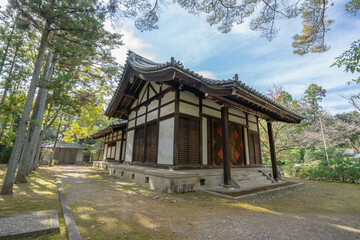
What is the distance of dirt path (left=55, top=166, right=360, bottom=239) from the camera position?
2.55 metres

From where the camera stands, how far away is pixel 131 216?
3.28m

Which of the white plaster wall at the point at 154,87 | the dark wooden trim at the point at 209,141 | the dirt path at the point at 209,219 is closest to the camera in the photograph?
the dirt path at the point at 209,219

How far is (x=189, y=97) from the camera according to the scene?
23.7ft

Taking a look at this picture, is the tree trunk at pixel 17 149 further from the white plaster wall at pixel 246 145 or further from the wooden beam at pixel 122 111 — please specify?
the white plaster wall at pixel 246 145

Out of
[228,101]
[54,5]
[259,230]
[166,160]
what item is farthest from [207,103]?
[54,5]

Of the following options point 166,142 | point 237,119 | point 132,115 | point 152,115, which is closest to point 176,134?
point 166,142

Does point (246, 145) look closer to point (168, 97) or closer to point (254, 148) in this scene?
point (254, 148)

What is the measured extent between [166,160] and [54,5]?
6.25 meters

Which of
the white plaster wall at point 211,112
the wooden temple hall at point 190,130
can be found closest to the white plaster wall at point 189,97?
the wooden temple hall at point 190,130

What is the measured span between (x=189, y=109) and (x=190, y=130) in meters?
0.95

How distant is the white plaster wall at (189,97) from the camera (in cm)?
703

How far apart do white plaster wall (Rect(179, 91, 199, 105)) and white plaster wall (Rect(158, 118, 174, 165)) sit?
1150 millimetres

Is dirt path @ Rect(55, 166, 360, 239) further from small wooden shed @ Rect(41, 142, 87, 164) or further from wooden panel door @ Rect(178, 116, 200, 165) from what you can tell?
small wooden shed @ Rect(41, 142, 87, 164)

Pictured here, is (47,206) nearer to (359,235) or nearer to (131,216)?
(131,216)
